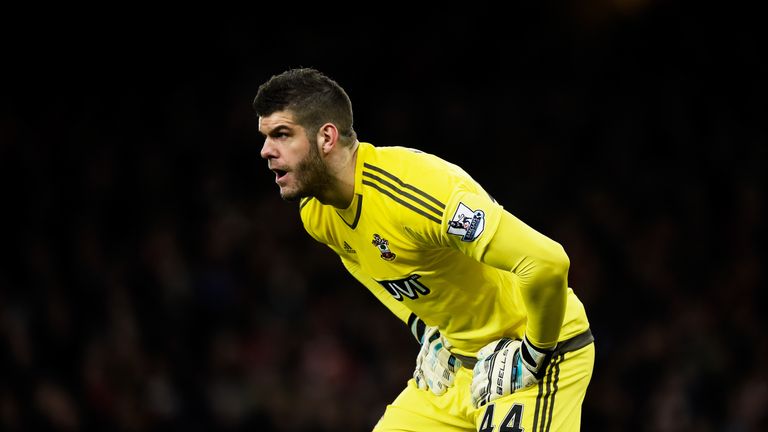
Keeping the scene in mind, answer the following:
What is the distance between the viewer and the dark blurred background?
816cm

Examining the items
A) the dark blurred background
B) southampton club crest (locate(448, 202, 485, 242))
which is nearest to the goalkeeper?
southampton club crest (locate(448, 202, 485, 242))

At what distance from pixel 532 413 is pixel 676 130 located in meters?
7.00

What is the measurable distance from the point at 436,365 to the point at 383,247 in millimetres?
632

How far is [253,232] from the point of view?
9320mm

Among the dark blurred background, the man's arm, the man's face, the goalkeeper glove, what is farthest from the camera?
the dark blurred background

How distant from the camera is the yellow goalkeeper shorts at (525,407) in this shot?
383 centimetres

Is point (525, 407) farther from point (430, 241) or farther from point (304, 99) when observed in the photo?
point (304, 99)

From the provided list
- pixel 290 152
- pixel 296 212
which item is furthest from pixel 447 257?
pixel 296 212

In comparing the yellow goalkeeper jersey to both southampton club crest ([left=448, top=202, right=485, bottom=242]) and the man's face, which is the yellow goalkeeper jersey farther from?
the man's face

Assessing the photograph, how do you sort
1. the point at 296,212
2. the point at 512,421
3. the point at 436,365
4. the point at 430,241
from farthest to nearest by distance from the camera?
the point at 296,212 < the point at 436,365 < the point at 512,421 < the point at 430,241

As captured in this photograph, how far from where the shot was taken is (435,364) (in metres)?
4.25

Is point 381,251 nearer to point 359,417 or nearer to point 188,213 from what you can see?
point 359,417

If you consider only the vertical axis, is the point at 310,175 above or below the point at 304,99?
below

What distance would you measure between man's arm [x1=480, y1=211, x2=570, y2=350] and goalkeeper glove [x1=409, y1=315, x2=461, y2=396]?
0.71m
